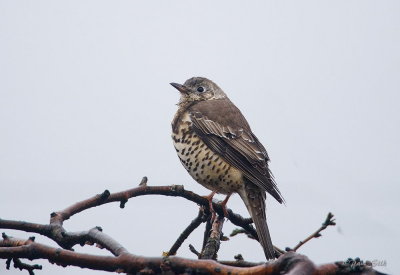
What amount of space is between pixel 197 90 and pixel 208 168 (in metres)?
1.80

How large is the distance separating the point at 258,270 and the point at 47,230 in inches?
52.0

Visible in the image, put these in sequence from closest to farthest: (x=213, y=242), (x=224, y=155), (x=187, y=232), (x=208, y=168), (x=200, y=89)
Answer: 1. (x=213, y=242)
2. (x=187, y=232)
3. (x=208, y=168)
4. (x=224, y=155)
5. (x=200, y=89)

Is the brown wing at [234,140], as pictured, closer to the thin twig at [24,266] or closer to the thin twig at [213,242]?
the thin twig at [213,242]

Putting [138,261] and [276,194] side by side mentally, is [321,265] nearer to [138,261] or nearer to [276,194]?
[138,261]

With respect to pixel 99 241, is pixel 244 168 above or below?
above

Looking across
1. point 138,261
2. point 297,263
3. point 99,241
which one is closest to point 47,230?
point 99,241

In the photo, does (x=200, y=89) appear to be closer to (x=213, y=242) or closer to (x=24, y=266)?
(x=213, y=242)

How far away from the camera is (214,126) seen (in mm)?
6320

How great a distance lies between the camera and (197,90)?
24.0ft

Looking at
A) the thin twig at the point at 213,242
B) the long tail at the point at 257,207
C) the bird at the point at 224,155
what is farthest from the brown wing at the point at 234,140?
the thin twig at the point at 213,242

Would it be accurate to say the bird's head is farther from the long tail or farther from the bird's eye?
the long tail

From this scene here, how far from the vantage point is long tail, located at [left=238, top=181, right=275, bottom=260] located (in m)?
4.26

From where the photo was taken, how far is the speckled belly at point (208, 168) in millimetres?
5730

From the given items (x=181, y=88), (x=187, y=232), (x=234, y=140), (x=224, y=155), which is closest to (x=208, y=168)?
(x=224, y=155)
